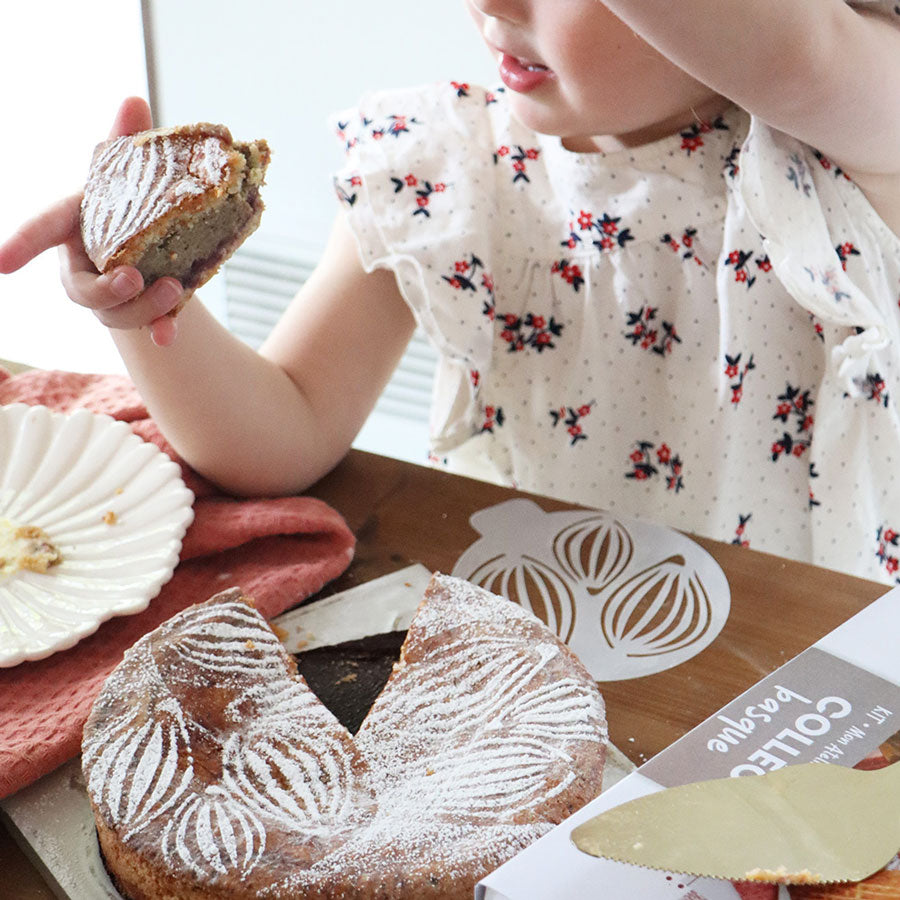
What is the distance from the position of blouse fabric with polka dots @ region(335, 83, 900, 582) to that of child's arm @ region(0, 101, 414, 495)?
69 mm

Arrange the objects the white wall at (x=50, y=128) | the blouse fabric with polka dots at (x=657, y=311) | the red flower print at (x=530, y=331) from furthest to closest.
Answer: the white wall at (x=50, y=128)
the red flower print at (x=530, y=331)
the blouse fabric with polka dots at (x=657, y=311)

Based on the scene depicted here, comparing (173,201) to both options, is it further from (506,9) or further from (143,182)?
(506,9)

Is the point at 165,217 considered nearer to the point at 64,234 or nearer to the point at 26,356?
the point at 64,234

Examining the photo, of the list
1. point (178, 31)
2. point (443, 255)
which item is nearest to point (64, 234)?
point (443, 255)

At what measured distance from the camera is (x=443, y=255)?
0.99 meters

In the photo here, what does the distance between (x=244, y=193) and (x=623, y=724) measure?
1.39 feet

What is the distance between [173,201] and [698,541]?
1.43ft

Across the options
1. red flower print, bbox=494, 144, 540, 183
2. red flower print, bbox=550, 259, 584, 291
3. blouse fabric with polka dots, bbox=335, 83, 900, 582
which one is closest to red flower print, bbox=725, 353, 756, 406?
blouse fabric with polka dots, bbox=335, 83, 900, 582

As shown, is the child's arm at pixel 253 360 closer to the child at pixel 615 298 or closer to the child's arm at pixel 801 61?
the child at pixel 615 298

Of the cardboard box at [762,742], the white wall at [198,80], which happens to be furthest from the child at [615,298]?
the white wall at [198,80]

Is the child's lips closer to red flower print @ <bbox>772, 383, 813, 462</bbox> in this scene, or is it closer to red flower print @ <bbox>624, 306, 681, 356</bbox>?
red flower print @ <bbox>624, 306, 681, 356</bbox>

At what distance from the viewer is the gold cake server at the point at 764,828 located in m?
0.42

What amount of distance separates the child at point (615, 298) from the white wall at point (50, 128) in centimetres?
166

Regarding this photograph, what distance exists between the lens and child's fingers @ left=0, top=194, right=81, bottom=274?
0.71 m
